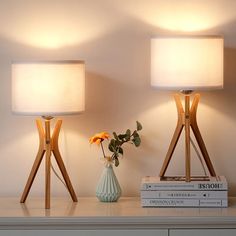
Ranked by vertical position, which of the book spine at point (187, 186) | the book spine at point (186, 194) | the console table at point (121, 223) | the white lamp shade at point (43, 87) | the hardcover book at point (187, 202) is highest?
the white lamp shade at point (43, 87)

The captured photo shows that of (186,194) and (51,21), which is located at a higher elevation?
(51,21)

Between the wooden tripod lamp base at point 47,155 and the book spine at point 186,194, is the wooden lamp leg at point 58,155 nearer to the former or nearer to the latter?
the wooden tripod lamp base at point 47,155

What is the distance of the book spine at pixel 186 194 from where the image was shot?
8.09ft

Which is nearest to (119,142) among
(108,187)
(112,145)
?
(112,145)

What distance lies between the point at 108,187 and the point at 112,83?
461 millimetres

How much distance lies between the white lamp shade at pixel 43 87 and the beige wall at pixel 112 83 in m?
0.33

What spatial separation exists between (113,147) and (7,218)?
558 millimetres

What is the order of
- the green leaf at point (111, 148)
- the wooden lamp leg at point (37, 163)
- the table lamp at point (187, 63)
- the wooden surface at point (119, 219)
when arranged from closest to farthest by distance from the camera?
the wooden surface at point (119, 219) < the table lamp at point (187, 63) < the wooden lamp leg at point (37, 163) < the green leaf at point (111, 148)

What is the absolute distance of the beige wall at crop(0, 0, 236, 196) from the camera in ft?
8.93

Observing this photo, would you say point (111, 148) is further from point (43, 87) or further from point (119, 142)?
point (43, 87)

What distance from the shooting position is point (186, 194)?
2475 mm

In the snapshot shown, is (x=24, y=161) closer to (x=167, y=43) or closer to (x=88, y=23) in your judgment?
(x=88, y=23)

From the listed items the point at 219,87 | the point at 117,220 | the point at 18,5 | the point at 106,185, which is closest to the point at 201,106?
the point at 219,87

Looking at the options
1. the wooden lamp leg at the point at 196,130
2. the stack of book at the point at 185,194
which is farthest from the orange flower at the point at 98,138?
the wooden lamp leg at the point at 196,130
